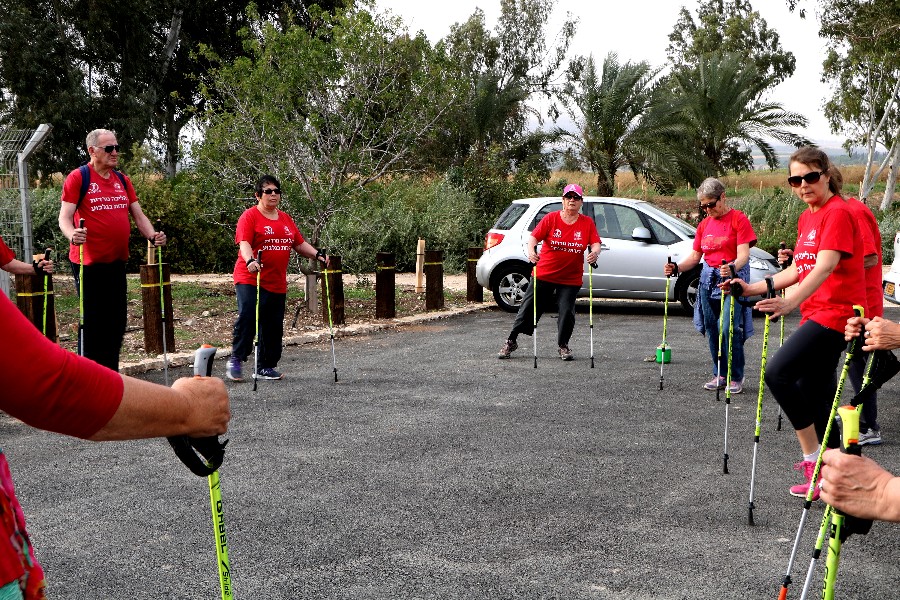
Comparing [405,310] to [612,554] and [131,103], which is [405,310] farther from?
[131,103]

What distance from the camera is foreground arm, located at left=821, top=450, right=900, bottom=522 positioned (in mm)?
2479

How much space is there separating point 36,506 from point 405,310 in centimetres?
992

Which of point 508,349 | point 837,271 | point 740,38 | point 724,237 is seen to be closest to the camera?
point 837,271

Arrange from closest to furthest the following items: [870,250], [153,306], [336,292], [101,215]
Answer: [870,250], [101,215], [153,306], [336,292]

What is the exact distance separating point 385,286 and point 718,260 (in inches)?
237

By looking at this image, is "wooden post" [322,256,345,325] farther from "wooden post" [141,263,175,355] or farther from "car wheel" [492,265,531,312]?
"car wheel" [492,265,531,312]

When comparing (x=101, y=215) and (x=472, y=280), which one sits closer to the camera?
(x=101, y=215)

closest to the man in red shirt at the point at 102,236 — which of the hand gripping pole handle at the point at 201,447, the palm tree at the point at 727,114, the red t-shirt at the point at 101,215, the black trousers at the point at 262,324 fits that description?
the red t-shirt at the point at 101,215

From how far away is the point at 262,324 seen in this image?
949 centimetres

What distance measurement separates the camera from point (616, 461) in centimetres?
660

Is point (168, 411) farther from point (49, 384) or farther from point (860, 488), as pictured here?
point (860, 488)

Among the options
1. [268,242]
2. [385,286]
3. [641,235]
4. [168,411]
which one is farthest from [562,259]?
[168,411]

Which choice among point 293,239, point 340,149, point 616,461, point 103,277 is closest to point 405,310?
point 340,149

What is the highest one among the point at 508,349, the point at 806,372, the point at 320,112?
the point at 320,112
